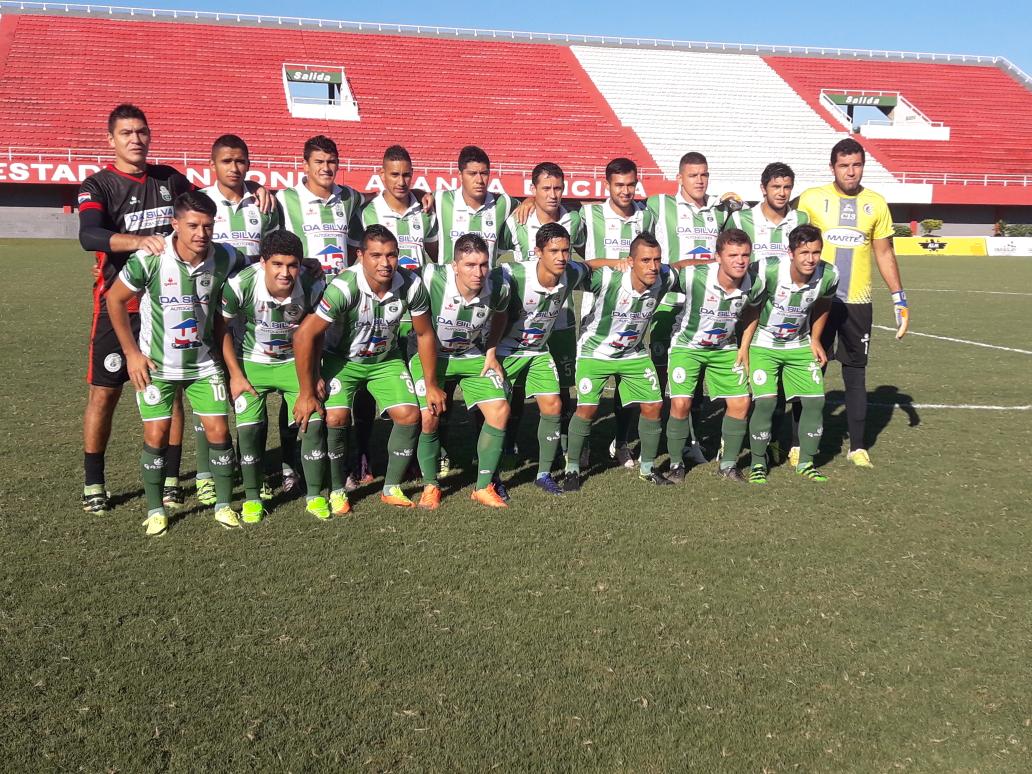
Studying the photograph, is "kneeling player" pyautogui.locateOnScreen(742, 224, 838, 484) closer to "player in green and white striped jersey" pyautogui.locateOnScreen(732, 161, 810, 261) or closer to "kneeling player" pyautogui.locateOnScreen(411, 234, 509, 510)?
"player in green and white striped jersey" pyautogui.locateOnScreen(732, 161, 810, 261)

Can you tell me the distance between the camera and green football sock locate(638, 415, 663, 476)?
5.93 m

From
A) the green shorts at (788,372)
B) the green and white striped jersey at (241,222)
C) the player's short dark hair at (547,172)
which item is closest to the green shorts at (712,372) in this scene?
the green shorts at (788,372)

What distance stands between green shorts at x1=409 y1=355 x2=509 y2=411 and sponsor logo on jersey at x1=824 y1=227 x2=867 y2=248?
2.69 meters

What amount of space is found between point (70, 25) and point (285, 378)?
40.4 m

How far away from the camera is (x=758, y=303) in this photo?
6.00 metres

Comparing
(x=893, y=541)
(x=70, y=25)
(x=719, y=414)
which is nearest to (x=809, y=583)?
(x=893, y=541)

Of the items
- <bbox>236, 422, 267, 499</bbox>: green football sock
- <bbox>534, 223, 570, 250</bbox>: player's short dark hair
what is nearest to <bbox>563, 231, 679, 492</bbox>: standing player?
<bbox>534, 223, 570, 250</bbox>: player's short dark hair

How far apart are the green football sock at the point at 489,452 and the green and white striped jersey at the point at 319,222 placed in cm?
140

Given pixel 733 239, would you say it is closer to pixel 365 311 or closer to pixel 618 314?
pixel 618 314

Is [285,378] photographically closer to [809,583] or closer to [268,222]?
[268,222]

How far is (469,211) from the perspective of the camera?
245 inches

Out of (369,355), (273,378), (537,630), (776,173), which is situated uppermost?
(776,173)

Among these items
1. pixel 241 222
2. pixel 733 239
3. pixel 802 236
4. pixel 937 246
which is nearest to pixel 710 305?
pixel 733 239

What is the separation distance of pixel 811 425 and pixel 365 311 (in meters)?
3.00
